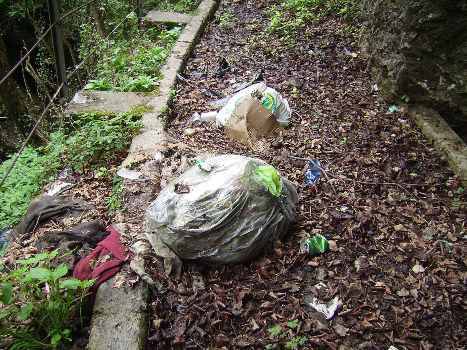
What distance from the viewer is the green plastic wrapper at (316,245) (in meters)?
2.49

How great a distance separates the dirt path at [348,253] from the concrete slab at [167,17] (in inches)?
104

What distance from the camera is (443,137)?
3.40 metres

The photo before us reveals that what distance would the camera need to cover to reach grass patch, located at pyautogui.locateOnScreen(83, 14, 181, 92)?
14.3 ft

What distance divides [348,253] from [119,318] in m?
1.42

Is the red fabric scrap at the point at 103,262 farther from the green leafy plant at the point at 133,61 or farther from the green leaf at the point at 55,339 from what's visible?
the green leafy plant at the point at 133,61

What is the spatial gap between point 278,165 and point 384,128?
1.16m

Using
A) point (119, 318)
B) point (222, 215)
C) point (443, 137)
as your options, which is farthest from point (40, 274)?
point (443, 137)

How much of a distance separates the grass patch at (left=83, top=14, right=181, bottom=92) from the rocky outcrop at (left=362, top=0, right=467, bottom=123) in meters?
2.52

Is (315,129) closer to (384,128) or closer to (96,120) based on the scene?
(384,128)

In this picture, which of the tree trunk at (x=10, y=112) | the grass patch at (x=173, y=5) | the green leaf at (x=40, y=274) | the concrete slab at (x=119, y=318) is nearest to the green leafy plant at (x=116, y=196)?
the concrete slab at (x=119, y=318)

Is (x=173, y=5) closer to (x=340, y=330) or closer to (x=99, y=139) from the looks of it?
(x=99, y=139)

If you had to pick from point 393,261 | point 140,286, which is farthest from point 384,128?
point 140,286

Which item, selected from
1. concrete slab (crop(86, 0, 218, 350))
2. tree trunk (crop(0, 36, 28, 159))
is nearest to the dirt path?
concrete slab (crop(86, 0, 218, 350))

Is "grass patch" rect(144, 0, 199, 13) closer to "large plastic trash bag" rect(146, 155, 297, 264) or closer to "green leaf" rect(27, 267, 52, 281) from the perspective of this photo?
"large plastic trash bag" rect(146, 155, 297, 264)
